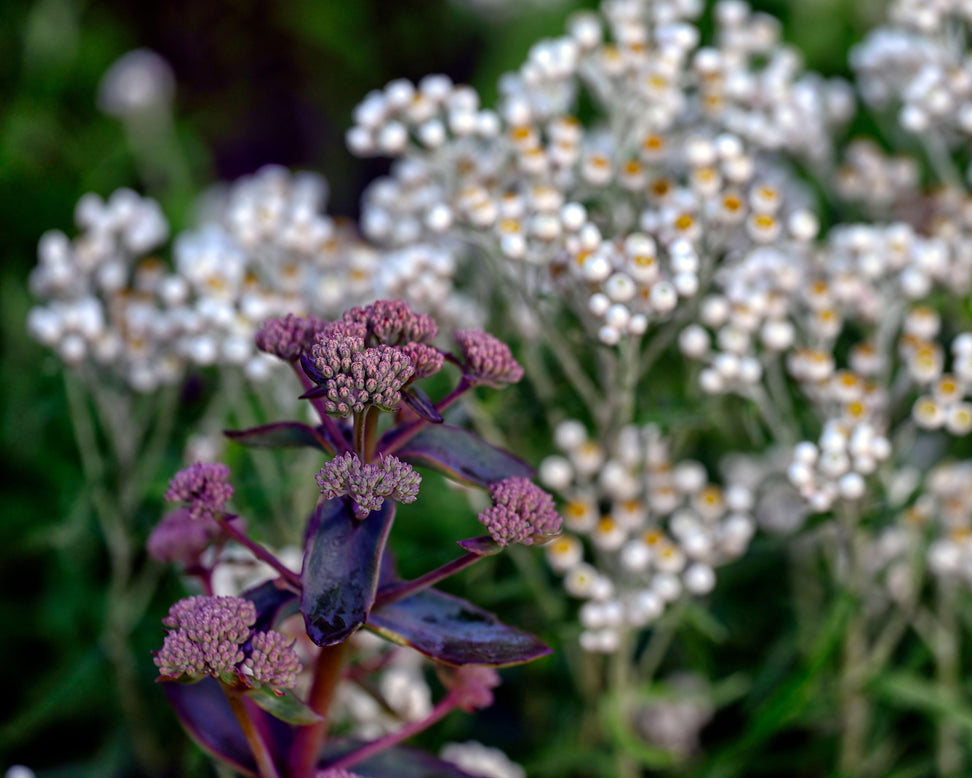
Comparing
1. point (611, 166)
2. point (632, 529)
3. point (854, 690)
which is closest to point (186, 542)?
point (632, 529)

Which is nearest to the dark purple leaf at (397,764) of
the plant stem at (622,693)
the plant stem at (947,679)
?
the plant stem at (622,693)

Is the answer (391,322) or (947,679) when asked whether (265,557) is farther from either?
(947,679)

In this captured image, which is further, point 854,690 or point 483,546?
point 854,690

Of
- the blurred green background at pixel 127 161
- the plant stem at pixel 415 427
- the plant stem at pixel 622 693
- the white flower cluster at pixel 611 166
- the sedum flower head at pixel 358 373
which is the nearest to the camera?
the sedum flower head at pixel 358 373

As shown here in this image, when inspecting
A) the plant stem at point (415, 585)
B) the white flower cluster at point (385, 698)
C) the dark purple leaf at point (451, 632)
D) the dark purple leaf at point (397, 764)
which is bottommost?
the white flower cluster at point (385, 698)

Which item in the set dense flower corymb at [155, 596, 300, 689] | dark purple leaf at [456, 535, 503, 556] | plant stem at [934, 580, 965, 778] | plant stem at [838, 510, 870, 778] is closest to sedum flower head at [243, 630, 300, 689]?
dense flower corymb at [155, 596, 300, 689]

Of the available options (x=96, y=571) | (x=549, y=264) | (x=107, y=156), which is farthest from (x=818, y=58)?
(x=96, y=571)

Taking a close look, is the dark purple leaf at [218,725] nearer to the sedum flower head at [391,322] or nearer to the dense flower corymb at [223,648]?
the dense flower corymb at [223,648]
